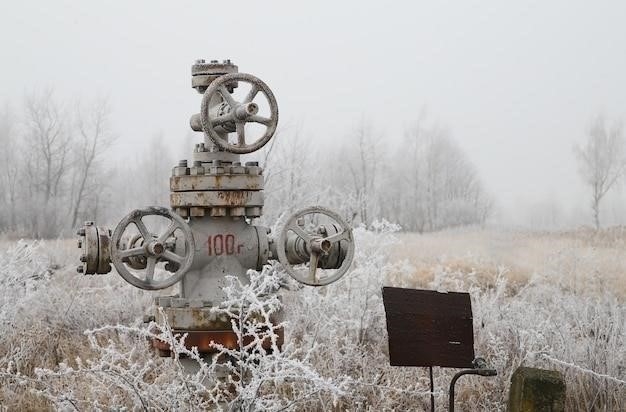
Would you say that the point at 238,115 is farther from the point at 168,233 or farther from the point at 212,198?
the point at 168,233

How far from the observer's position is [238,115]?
3627 millimetres

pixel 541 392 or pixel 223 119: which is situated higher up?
pixel 223 119

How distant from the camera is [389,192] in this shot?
36.8 meters

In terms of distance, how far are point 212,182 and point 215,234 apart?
0.26 meters

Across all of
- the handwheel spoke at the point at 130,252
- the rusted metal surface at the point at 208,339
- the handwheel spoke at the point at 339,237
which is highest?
the handwheel spoke at the point at 339,237

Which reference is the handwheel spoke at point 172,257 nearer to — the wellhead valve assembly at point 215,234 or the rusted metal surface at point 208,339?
the wellhead valve assembly at point 215,234

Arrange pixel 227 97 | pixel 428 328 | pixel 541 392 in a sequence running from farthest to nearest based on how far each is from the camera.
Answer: pixel 227 97, pixel 428 328, pixel 541 392

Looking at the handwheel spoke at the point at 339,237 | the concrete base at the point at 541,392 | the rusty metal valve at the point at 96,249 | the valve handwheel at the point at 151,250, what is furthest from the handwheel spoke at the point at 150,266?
the concrete base at the point at 541,392

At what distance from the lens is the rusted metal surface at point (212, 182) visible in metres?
3.76

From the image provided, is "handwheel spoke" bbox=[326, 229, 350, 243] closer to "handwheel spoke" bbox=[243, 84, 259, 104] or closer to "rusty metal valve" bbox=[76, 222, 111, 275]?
"handwheel spoke" bbox=[243, 84, 259, 104]

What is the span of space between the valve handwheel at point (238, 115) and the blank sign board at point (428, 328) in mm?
974

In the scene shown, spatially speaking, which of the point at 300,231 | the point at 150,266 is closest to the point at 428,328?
the point at 300,231

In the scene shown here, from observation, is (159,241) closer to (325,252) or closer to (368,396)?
(325,252)

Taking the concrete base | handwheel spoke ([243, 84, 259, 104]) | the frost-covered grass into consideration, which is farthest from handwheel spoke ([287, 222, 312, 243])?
the concrete base
